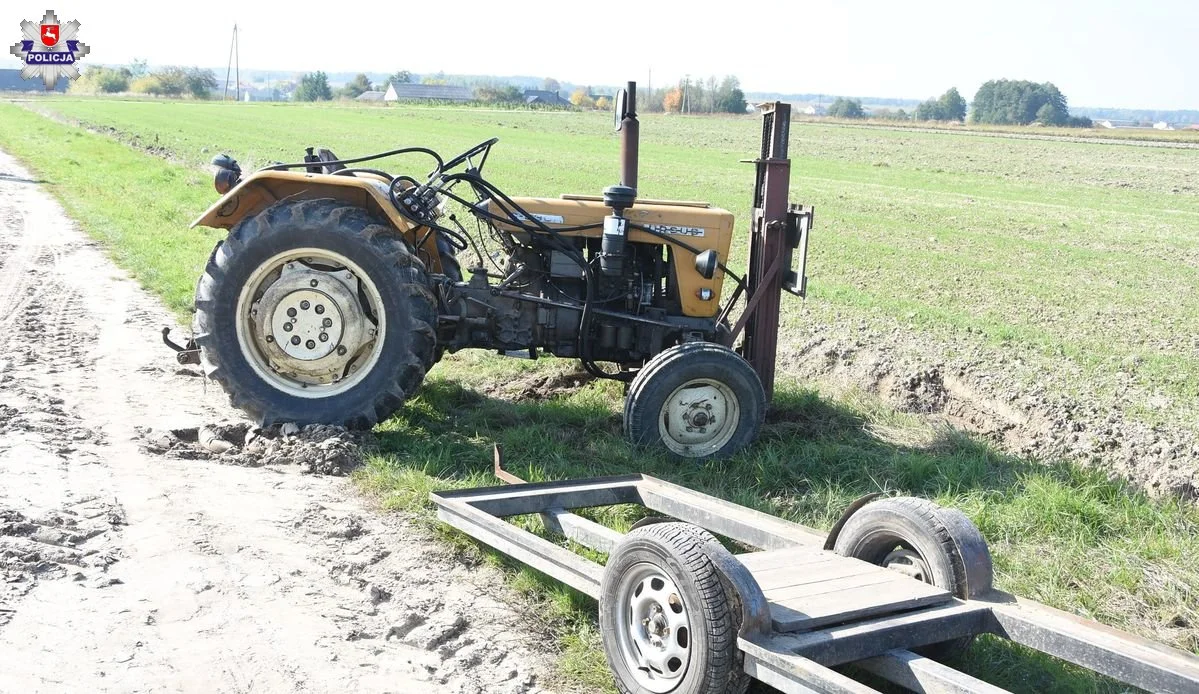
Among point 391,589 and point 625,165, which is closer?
point 391,589

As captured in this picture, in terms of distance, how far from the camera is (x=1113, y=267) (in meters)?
13.1

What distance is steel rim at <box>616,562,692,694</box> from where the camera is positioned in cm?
341

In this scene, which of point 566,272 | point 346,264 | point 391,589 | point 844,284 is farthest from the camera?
point 844,284

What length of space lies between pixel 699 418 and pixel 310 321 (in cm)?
219

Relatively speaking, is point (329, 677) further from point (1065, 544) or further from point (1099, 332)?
point (1099, 332)

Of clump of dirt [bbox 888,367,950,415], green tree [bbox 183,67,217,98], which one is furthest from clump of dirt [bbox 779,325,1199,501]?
green tree [bbox 183,67,217,98]

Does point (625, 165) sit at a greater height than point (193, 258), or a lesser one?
greater

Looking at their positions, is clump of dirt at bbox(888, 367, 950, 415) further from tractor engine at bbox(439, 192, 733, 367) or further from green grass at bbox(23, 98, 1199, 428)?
tractor engine at bbox(439, 192, 733, 367)

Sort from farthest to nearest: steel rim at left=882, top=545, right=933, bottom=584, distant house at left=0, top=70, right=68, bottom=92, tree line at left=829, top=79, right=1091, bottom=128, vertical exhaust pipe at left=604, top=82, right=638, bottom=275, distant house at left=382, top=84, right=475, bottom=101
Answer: distant house at left=0, top=70, right=68, bottom=92
distant house at left=382, top=84, right=475, bottom=101
tree line at left=829, top=79, right=1091, bottom=128
vertical exhaust pipe at left=604, top=82, right=638, bottom=275
steel rim at left=882, top=545, right=933, bottom=584

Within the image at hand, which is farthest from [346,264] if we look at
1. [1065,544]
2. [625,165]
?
[1065,544]

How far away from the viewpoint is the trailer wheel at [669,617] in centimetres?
323

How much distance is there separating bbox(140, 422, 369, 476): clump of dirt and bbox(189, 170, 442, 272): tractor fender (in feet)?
3.81

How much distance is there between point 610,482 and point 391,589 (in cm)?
117

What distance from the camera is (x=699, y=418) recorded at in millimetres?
6109
